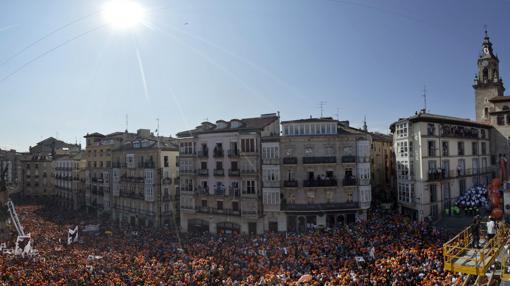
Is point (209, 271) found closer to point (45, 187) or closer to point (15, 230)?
point (15, 230)

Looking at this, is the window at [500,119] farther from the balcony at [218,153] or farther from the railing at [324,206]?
the balcony at [218,153]

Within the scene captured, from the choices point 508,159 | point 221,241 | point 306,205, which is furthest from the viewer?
point 508,159

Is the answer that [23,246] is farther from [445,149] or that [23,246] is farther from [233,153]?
[445,149]

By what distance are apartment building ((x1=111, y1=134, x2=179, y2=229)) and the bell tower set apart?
165ft

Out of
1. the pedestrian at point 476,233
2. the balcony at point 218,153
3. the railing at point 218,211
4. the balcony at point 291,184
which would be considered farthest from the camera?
the balcony at point 218,153

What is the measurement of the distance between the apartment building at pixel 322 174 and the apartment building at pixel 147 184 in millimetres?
21523

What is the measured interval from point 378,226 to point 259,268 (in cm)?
1376

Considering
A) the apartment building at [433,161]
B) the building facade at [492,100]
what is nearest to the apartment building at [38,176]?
the apartment building at [433,161]

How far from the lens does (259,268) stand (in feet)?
93.4

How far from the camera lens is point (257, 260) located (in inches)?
1211

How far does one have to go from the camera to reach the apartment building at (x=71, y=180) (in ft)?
253

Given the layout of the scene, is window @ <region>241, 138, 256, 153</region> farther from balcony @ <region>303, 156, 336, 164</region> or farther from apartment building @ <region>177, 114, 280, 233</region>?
balcony @ <region>303, 156, 336, 164</region>

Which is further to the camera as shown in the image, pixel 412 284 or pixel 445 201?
pixel 445 201

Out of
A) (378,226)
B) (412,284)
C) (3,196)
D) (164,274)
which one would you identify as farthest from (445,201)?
(3,196)
